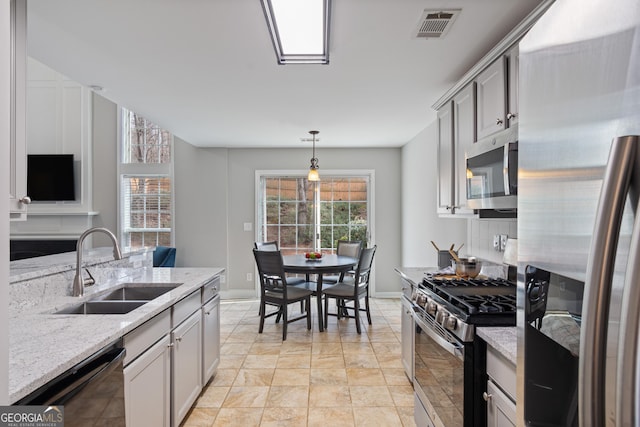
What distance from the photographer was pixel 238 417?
7.84 ft

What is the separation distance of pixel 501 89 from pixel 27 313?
2680 mm

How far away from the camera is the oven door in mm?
1544

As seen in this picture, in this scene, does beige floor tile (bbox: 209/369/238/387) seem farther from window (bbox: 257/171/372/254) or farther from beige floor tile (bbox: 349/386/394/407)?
window (bbox: 257/171/372/254)

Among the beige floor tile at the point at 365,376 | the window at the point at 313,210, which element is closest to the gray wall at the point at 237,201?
the window at the point at 313,210

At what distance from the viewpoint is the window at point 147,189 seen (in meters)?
5.60

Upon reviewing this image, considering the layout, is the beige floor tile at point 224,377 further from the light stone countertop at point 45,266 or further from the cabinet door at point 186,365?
the light stone countertop at point 45,266

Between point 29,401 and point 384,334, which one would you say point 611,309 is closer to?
point 29,401

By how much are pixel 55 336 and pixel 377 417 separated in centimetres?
194

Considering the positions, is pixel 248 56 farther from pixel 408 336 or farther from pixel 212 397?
pixel 212 397

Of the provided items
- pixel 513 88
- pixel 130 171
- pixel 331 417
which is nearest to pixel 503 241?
pixel 513 88

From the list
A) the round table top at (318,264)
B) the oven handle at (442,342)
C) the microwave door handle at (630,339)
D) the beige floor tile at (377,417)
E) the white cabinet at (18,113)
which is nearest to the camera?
the microwave door handle at (630,339)

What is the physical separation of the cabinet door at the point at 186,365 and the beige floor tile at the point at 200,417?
0.27 ft

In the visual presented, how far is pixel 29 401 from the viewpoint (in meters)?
1.01

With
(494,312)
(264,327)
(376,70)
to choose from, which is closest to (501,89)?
(376,70)
